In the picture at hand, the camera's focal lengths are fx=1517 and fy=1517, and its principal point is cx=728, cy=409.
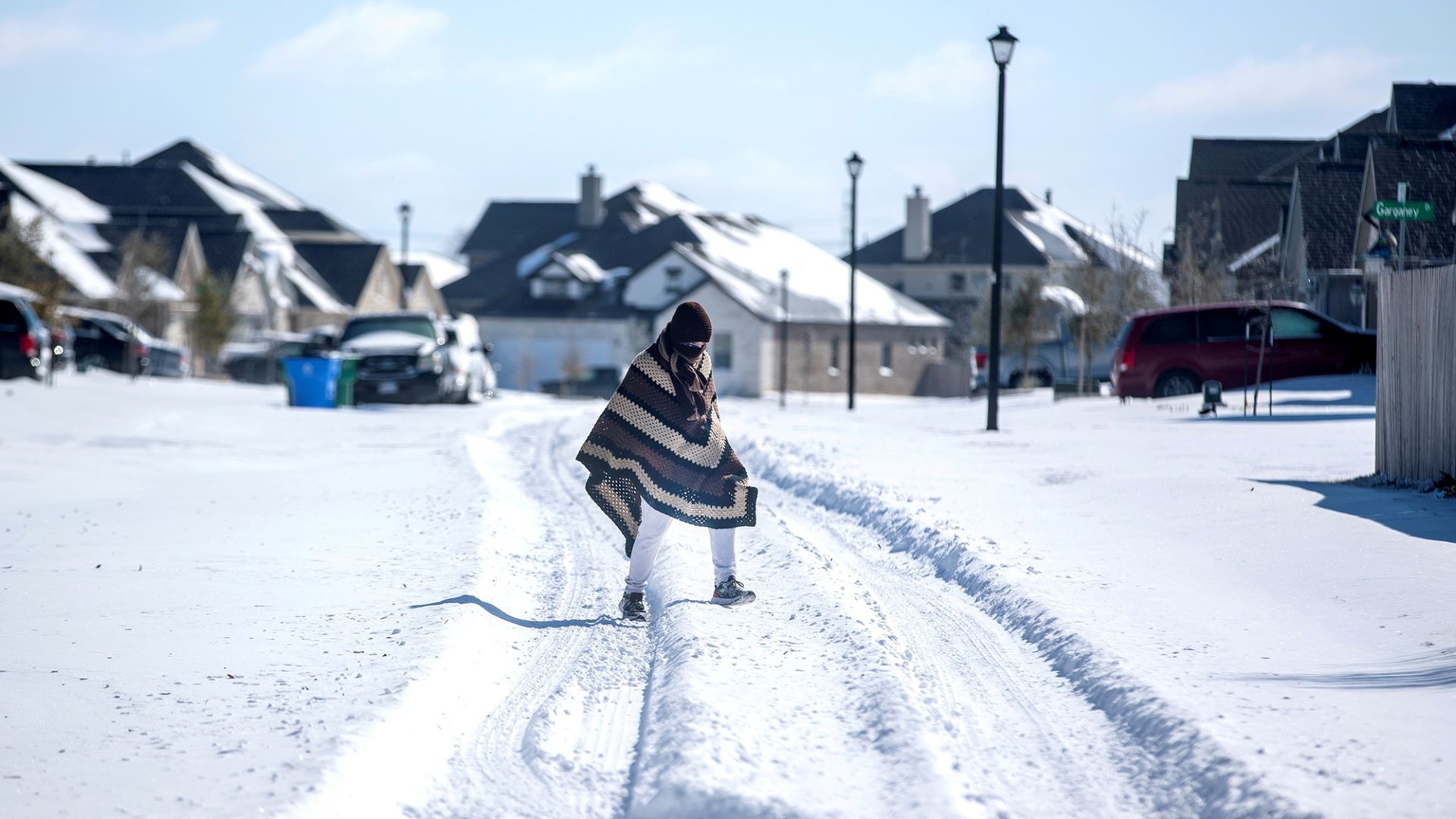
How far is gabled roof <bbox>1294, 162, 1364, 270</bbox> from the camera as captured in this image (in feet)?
109

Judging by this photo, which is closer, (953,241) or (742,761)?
(742,761)

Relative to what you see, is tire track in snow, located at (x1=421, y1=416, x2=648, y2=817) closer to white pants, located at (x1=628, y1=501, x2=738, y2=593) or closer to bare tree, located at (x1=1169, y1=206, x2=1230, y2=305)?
white pants, located at (x1=628, y1=501, x2=738, y2=593)

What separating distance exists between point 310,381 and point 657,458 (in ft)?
64.8

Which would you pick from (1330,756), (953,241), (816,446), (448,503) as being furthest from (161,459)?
(953,241)

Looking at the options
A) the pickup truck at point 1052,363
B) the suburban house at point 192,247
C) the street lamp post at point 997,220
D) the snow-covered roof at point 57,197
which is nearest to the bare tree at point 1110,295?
the pickup truck at point 1052,363

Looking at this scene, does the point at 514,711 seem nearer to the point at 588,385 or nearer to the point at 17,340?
the point at 17,340

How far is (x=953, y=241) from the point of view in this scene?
260 ft

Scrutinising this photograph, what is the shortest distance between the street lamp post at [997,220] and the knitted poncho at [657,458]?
13.1 m

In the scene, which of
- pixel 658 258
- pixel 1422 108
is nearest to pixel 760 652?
→ pixel 1422 108

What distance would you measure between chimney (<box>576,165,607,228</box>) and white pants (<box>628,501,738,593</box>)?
3092 inches

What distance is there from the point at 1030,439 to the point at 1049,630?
11.6m

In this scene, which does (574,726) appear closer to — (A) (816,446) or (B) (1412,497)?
(B) (1412,497)

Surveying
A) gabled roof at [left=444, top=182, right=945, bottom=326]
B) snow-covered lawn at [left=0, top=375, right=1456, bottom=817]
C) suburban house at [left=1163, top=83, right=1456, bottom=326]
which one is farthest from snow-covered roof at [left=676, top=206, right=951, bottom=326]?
snow-covered lawn at [left=0, top=375, right=1456, bottom=817]

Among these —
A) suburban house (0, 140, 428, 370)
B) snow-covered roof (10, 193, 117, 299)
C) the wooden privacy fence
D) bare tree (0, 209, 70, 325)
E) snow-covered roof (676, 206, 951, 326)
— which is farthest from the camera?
snow-covered roof (676, 206, 951, 326)
